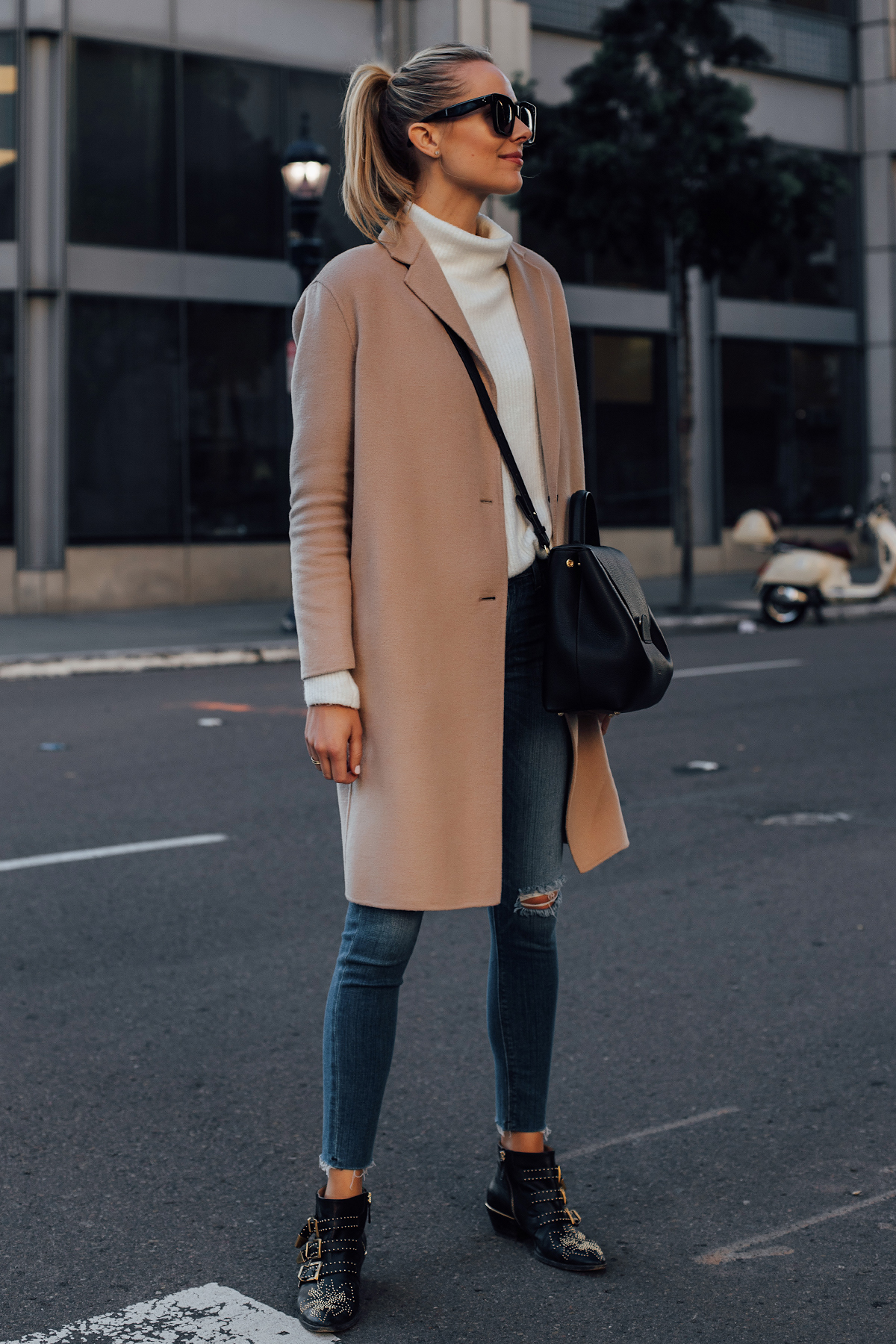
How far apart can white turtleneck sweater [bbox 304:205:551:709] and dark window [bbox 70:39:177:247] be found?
17233 millimetres

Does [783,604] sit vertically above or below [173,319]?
below

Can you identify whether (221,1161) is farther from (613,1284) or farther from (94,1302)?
(613,1284)

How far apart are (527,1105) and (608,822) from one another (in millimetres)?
564

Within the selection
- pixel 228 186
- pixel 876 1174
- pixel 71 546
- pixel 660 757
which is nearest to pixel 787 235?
pixel 228 186

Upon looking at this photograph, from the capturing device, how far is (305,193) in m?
15.5

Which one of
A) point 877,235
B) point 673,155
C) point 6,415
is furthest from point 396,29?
point 877,235

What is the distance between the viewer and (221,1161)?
3.45 metres

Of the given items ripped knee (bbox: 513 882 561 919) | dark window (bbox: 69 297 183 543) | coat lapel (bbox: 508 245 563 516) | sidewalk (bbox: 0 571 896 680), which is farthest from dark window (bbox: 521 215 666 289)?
ripped knee (bbox: 513 882 561 919)

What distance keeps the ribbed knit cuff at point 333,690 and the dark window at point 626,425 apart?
2037cm

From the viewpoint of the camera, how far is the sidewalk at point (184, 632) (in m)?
13.9

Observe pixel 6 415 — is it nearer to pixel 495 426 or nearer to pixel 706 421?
pixel 706 421

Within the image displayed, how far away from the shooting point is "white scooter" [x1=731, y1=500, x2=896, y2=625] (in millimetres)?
16922

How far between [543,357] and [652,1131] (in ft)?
5.82

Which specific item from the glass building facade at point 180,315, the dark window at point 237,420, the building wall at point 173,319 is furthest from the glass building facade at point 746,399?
the dark window at point 237,420
